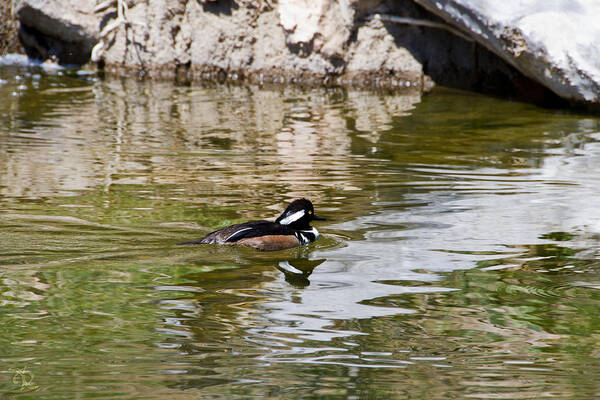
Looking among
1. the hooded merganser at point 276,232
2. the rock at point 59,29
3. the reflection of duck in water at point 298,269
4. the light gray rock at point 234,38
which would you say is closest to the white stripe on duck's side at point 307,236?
the hooded merganser at point 276,232

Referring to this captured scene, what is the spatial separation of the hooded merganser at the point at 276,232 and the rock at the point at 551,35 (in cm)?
602

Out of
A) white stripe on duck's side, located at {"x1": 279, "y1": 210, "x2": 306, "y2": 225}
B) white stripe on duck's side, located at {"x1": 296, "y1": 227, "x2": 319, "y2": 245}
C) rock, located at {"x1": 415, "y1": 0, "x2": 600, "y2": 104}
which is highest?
rock, located at {"x1": 415, "y1": 0, "x2": 600, "y2": 104}

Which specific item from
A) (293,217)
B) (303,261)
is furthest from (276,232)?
(303,261)

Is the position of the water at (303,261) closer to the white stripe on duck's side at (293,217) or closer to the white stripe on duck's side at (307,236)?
the white stripe on duck's side at (307,236)

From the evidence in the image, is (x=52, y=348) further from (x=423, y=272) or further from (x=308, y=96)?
(x=308, y=96)

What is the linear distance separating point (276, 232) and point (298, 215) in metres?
0.22

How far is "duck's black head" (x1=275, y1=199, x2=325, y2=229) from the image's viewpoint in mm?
6410

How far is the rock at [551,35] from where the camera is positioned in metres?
11.3

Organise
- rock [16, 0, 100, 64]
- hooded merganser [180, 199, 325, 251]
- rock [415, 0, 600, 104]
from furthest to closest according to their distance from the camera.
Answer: rock [16, 0, 100, 64]
rock [415, 0, 600, 104]
hooded merganser [180, 199, 325, 251]

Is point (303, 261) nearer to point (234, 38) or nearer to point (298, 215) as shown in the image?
point (298, 215)

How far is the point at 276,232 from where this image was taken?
20.8 feet

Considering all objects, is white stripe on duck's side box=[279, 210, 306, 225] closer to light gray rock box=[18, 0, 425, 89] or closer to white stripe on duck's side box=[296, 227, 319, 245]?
white stripe on duck's side box=[296, 227, 319, 245]

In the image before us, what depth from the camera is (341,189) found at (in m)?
7.93

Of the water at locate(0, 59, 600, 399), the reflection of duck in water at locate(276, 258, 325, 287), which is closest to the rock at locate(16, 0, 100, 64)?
the water at locate(0, 59, 600, 399)
